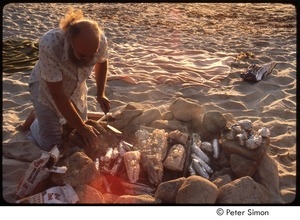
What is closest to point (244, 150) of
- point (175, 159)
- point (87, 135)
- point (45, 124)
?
point (175, 159)

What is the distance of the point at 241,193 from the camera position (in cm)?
292

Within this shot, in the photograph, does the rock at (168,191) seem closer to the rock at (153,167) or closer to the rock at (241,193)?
the rock at (153,167)

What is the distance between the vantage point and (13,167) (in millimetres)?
3541

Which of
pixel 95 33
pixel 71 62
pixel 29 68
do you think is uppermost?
pixel 95 33

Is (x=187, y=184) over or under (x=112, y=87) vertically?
over

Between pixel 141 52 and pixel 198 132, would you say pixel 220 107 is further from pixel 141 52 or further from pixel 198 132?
pixel 141 52

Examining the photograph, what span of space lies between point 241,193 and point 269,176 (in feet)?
1.77

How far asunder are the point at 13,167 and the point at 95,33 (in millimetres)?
1620

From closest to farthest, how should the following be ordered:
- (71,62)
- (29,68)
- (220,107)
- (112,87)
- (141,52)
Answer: (71,62) < (220,107) < (112,87) < (29,68) < (141,52)

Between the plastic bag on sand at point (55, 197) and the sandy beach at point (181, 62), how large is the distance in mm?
377

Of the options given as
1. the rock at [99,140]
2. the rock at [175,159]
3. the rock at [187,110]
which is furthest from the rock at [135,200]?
the rock at [187,110]

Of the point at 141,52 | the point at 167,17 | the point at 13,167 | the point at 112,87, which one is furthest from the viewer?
the point at 167,17

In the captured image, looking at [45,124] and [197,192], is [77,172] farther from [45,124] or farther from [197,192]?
[197,192]

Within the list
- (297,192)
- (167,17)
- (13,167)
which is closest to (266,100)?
(297,192)
